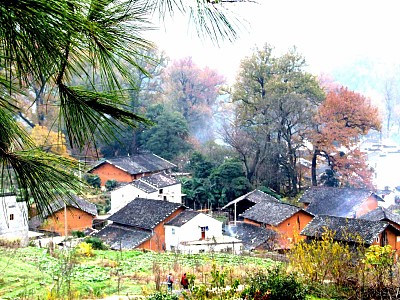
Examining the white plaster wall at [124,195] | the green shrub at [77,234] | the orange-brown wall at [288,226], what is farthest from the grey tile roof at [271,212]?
the green shrub at [77,234]

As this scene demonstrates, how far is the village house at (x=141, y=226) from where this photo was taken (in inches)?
592

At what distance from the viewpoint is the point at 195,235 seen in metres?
15.3

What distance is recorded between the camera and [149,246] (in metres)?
15.2

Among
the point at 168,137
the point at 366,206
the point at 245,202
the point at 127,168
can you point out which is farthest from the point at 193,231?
the point at 168,137

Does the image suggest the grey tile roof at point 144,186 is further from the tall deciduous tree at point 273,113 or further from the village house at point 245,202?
the tall deciduous tree at point 273,113

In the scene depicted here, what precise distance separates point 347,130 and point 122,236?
1050 centimetres

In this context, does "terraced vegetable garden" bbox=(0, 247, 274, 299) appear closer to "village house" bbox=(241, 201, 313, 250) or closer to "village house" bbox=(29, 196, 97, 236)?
"village house" bbox=(241, 201, 313, 250)

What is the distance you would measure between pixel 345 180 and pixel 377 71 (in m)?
26.9

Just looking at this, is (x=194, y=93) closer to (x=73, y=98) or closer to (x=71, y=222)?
(x=71, y=222)

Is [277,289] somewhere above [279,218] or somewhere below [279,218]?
below

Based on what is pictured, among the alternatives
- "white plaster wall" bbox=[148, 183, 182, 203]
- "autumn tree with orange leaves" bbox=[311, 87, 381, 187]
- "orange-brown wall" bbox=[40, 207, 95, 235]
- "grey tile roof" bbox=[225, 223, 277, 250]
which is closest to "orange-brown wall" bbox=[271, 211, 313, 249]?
"grey tile roof" bbox=[225, 223, 277, 250]

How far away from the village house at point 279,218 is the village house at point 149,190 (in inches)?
172

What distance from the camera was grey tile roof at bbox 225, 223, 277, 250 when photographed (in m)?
15.0

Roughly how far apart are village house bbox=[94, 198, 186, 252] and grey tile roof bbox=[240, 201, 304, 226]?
8.54ft
